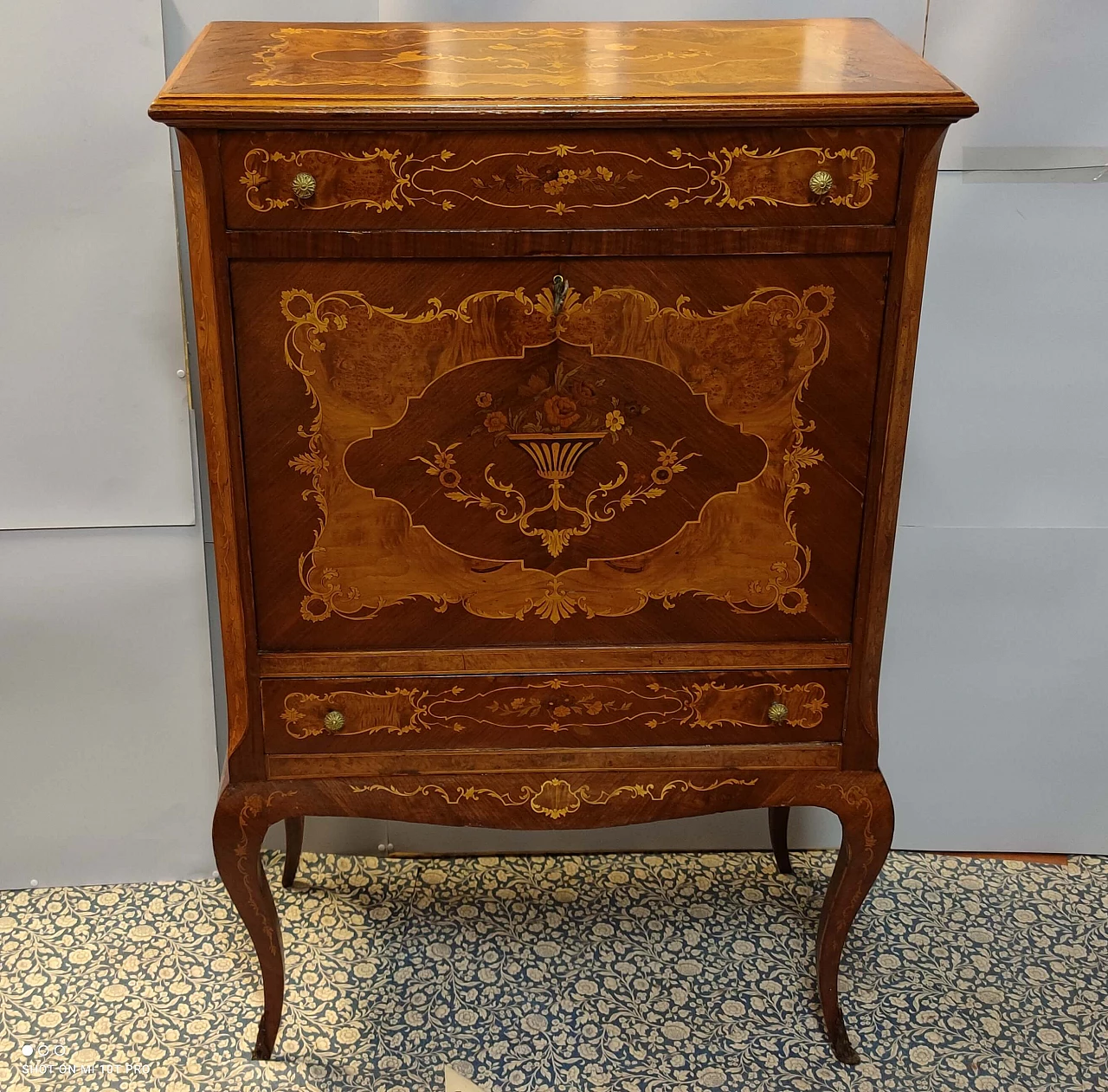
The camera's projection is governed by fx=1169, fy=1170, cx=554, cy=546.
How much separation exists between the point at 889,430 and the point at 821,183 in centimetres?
34

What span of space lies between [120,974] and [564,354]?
138 cm

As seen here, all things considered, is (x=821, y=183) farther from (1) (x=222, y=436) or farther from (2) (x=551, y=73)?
(1) (x=222, y=436)

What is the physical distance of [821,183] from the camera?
144 centimetres

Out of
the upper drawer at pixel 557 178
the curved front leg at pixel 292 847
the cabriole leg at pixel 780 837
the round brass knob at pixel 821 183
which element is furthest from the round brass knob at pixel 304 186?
the cabriole leg at pixel 780 837

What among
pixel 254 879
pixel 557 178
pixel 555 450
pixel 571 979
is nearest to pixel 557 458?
pixel 555 450

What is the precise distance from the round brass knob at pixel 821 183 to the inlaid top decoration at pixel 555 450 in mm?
126

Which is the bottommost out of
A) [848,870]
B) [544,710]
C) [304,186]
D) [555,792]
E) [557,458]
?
[848,870]

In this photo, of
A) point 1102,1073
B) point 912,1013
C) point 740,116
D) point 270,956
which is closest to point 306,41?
point 740,116

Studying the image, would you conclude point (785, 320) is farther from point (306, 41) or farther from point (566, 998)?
point (566, 998)

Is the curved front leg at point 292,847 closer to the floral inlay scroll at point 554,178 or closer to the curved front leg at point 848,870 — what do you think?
the curved front leg at point 848,870

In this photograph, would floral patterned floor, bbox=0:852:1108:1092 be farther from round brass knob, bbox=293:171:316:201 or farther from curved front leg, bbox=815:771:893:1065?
round brass knob, bbox=293:171:316:201

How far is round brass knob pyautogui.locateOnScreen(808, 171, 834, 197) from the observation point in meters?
1.44

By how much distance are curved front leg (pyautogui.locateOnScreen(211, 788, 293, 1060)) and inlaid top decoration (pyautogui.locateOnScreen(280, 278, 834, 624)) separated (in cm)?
32

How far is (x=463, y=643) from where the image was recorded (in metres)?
1.65
